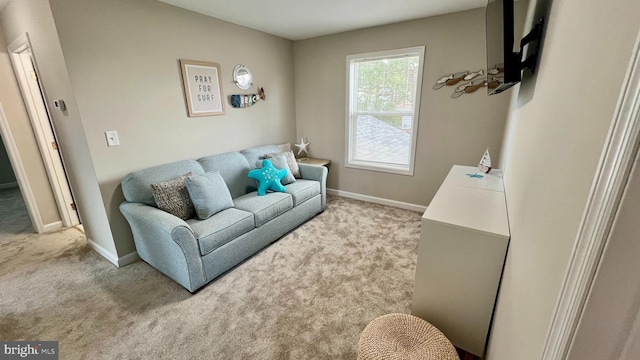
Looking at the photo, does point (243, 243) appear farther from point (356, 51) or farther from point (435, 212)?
point (356, 51)

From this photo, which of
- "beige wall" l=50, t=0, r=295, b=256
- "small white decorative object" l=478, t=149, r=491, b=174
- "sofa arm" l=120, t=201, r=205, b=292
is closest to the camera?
"sofa arm" l=120, t=201, r=205, b=292

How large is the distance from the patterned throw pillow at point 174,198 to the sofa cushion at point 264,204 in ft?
1.49

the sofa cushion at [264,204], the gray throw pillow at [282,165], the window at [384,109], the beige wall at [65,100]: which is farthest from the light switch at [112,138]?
the window at [384,109]

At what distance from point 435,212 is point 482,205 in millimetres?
365

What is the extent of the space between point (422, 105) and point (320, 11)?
1594 millimetres

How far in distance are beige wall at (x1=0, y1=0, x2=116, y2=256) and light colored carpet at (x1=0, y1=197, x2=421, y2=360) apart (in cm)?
41

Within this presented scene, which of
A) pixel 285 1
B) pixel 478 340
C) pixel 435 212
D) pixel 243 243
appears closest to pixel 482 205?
pixel 435 212

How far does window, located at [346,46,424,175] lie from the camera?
319 centimetres

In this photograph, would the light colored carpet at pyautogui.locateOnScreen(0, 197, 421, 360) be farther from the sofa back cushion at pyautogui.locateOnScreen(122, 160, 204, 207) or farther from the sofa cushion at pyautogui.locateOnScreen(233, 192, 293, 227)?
the sofa back cushion at pyautogui.locateOnScreen(122, 160, 204, 207)

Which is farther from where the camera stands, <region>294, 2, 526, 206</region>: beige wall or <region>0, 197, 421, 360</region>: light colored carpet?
<region>294, 2, 526, 206</region>: beige wall

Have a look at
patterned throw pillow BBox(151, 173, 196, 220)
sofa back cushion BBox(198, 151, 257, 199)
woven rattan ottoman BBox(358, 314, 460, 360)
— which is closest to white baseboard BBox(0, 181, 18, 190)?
sofa back cushion BBox(198, 151, 257, 199)

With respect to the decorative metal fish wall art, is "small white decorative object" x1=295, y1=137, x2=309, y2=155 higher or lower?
lower

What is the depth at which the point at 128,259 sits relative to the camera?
2.39 metres

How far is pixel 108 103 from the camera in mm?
2133
